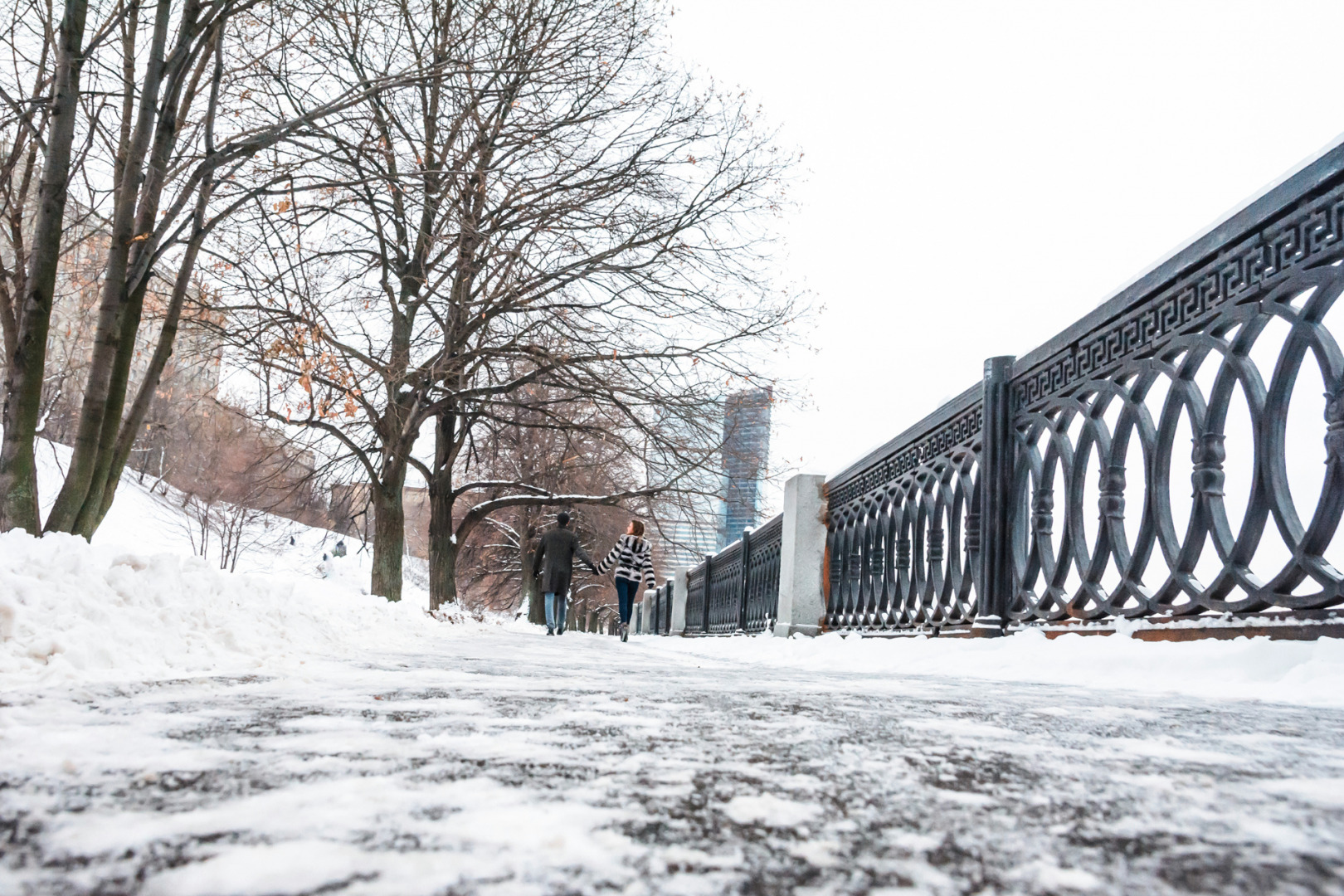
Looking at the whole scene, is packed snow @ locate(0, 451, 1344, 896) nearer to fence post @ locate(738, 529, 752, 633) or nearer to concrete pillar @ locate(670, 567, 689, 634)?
fence post @ locate(738, 529, 752, 633)

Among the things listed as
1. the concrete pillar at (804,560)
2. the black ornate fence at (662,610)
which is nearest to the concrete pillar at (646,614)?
the black ornate fence at (662,610)

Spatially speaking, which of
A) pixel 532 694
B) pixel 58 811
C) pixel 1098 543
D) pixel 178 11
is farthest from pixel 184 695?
pixel 178 11

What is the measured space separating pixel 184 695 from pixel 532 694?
0.93m

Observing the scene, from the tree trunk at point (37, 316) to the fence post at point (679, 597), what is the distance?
17.8m

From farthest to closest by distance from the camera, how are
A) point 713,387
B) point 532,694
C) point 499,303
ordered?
point 713,387 < point 499,303 < point 532,694

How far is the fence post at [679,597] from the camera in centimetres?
2328

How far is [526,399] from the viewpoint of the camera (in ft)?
55.3

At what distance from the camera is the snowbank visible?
2965 mm

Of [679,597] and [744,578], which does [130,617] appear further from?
[679,597]

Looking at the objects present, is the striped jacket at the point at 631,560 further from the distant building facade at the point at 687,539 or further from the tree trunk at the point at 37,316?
the tree trunk at the point at 37,316

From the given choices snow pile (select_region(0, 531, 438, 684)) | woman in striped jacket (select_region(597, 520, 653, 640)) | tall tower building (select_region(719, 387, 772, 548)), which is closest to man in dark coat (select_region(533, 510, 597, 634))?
woman in striped jacket (select_region(597, 520, 653, 640))

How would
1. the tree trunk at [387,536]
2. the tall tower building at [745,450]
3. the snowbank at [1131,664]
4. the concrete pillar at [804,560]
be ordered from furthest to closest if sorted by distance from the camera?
the tall tower building at [745,450] < the tree trunk at [387,536] < the concrete pillar at [804,560] < the snowbank at [1131,664]

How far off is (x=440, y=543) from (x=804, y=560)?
9087 mm

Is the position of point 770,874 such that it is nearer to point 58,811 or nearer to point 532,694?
point 58,811
